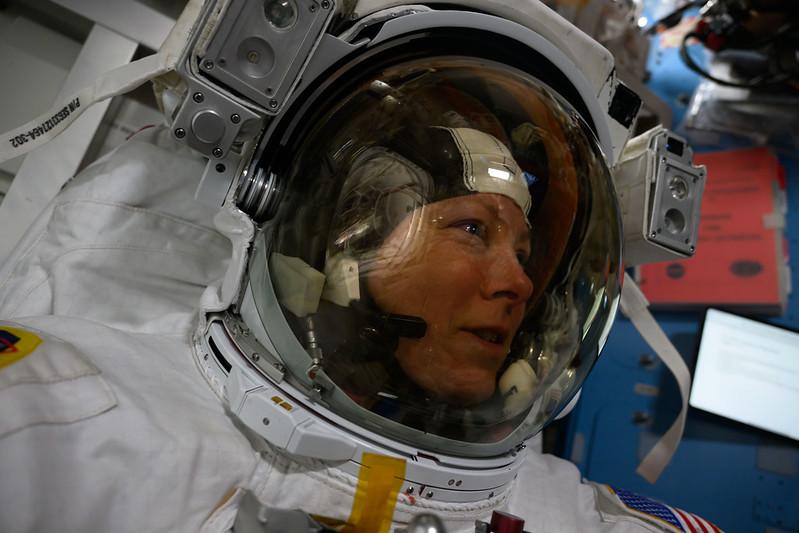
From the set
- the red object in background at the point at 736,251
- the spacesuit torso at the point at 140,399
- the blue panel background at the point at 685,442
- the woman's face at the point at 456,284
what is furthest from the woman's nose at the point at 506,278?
the red object in background at the point at 736,251

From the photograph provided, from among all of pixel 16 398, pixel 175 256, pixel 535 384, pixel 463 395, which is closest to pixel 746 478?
pixel 535 384

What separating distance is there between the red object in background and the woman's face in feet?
4.73

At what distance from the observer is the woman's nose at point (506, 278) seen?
2.05ft

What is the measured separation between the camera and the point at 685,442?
1609 millimetres

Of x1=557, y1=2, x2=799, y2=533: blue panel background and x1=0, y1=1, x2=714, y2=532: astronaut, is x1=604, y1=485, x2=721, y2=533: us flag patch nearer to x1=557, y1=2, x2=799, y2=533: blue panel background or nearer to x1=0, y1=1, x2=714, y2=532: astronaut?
x1=0, y1=1, x2=714, y2=532: astronaut

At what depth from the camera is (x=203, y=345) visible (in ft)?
2.25

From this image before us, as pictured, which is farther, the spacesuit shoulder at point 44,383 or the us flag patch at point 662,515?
the us flag patch at point 662,515

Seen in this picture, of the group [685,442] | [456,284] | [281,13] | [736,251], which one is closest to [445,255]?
[456,284]

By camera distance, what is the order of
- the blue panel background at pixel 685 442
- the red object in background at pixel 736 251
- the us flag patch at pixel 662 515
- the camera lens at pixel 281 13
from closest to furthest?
the camera lens at pixel 281 13
the us flag patch at pixel 662 515
the blue panel background at pixel 685 442
the red object in background at pixel 736 251

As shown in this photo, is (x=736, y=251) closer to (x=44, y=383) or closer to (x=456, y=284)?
(x=456, y=284)

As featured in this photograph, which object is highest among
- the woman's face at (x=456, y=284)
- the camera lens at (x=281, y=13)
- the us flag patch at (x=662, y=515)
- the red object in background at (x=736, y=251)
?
the red object in background at (x=736, y=251)

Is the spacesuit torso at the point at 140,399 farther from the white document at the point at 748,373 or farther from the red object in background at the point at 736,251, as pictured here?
the red object in background at the point at 736,251

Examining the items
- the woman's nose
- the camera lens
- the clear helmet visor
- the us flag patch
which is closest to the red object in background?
the us flag patch

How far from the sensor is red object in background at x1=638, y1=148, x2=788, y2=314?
171 cm
